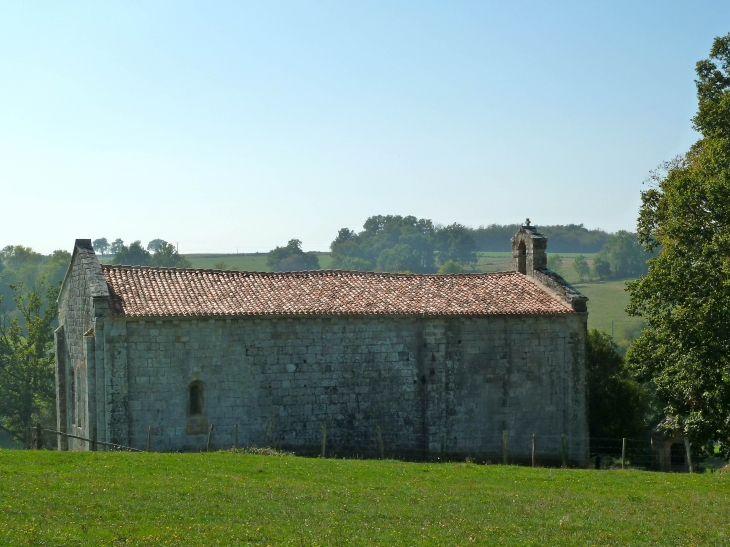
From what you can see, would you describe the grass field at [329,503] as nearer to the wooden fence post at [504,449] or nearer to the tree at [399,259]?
the wooden fence post at [504,449]

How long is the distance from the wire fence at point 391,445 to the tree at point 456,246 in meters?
117

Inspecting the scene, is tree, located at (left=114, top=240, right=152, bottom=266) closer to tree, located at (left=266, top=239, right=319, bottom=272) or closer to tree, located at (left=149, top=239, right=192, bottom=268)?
tree, located at (left=149, top=239, right=192, bottom=268)

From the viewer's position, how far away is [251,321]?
28047 millimetres

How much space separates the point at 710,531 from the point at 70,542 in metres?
11.7

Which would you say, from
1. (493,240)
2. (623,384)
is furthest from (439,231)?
(623,384)

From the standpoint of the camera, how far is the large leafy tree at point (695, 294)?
903 inches

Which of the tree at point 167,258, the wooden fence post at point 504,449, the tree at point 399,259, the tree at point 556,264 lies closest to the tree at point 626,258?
the tree at point 556,264

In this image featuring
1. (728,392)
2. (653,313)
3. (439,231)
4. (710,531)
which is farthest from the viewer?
(439,231)

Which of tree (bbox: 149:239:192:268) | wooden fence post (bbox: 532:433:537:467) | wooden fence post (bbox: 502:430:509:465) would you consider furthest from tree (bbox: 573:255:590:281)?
wooden fence post (bbox: 502:430:509:465)

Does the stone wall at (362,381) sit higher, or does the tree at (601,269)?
the tree at (601,269)

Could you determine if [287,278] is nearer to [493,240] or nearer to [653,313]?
[653,313]

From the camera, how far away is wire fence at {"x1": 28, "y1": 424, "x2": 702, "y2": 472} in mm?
27000

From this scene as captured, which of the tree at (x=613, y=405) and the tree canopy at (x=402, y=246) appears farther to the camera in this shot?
the tree canopy at (x=402, y=246)

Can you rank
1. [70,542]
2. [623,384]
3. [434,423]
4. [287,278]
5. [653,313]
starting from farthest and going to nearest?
1. [623,384]
2. [287,278]
3. [434,423]
4. [653,313]
5. [70,542]
